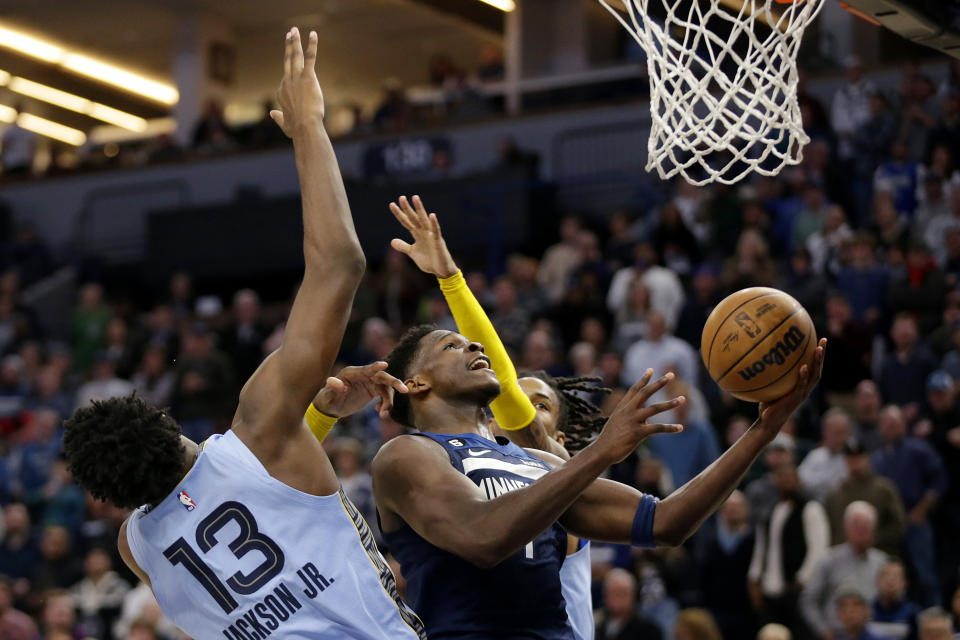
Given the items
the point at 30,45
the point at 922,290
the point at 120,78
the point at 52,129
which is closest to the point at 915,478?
the point at 922,290

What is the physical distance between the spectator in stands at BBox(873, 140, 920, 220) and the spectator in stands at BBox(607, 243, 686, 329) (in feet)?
5.96

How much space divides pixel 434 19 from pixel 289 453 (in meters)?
17.1

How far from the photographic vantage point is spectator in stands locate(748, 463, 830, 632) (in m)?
7.87

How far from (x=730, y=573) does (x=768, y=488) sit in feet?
2.04

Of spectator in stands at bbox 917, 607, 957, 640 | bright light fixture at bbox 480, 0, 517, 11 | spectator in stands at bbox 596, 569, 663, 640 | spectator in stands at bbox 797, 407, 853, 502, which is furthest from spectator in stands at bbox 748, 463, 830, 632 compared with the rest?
bright light fixture at bbox 480, 0, 517, 11

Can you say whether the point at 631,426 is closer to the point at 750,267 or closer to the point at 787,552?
the point at 787,552

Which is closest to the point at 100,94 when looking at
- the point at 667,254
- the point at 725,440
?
the point at 667,254

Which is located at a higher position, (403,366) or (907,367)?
Answer: (403,366)

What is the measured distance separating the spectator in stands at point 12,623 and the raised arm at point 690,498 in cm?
687

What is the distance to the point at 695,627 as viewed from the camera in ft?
24.5

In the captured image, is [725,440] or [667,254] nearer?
[725,440]

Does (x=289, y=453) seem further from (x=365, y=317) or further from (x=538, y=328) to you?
(x=365, y=317)

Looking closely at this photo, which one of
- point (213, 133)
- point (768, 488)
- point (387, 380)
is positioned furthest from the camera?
point (213, 133)

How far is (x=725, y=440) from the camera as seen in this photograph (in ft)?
31.6
